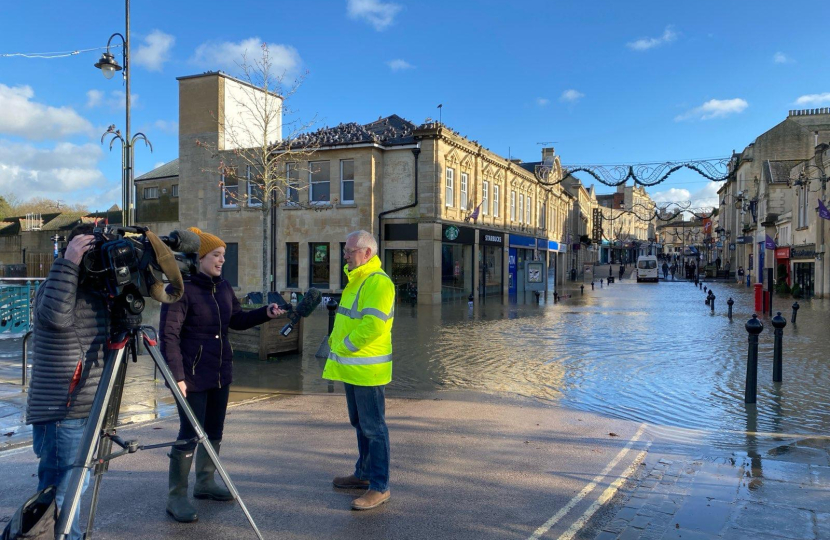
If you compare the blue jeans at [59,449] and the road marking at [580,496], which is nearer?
the blue jeans at [59,449]

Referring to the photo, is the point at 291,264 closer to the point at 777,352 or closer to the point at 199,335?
the point at 777,352

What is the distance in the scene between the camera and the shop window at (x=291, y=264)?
999 inches

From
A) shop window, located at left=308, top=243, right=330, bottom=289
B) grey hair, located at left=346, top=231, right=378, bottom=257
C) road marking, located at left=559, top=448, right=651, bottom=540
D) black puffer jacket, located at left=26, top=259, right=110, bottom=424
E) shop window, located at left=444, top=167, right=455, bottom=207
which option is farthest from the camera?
shop window, located at left=444, top=167, right=455, bottom=207

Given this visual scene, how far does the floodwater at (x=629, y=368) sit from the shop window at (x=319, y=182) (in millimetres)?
7927

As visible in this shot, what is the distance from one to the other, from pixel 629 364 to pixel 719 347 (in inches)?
130

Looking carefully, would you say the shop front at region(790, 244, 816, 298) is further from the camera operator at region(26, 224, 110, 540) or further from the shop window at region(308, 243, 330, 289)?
the camera operator at region(26, 224, 110, 540)

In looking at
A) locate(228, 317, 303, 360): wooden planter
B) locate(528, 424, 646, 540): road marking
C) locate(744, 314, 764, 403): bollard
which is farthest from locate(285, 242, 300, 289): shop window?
locate(528, 424, 646, 540): road marking

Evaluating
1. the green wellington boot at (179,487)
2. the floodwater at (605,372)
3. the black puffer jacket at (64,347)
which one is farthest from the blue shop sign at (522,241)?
the black puffer jacket at (64,347)

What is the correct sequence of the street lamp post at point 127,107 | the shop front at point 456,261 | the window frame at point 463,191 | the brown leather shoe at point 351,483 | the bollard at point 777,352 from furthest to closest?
the window frame at point 463,191 < the shop front at point 456,261 < the street lamp post at point 127,107 < the bollard at point 777,352 < the brown leather shoe at point 351,483

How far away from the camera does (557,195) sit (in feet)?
155

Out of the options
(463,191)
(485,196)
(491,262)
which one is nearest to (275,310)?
(463,191)

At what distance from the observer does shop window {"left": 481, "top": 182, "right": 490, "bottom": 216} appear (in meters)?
29.6

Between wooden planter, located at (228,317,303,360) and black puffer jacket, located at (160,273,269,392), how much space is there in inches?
231

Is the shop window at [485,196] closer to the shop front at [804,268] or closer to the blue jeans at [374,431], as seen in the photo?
the shop front at [804,268]
